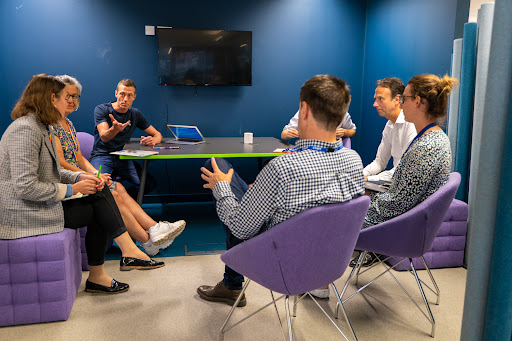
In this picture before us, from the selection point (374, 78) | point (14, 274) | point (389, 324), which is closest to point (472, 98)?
point (389, 324)

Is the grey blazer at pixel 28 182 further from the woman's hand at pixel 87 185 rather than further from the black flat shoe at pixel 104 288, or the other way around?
the black flat shoe at pixel 104 288

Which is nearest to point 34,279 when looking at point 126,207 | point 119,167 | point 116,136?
point 126,207

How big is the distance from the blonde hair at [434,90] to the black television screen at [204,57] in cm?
312

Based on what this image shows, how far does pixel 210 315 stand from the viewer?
264cm

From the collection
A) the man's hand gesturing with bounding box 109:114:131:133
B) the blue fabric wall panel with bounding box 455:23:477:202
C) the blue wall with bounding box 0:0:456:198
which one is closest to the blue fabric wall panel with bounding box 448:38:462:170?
the blue fabric wall panel with bounding box 455:23:477:202

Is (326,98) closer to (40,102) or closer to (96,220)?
(40,102)

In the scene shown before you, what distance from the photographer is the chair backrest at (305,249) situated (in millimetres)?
1762

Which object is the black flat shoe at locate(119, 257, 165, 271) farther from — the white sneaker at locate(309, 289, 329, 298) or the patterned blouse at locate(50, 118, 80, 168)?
the white sneaker at locate(309, 289, 329, 298)

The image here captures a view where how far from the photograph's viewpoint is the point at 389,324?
2576 mm

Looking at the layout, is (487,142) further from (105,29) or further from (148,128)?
(105,29)

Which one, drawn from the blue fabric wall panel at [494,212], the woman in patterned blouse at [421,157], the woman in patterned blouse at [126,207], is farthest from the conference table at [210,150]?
Answer: the blue fabric wall panel at [494,212]

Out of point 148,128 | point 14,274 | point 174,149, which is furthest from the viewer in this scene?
point 148,128

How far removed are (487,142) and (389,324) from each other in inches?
65.4

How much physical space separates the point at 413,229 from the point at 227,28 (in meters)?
3.85
